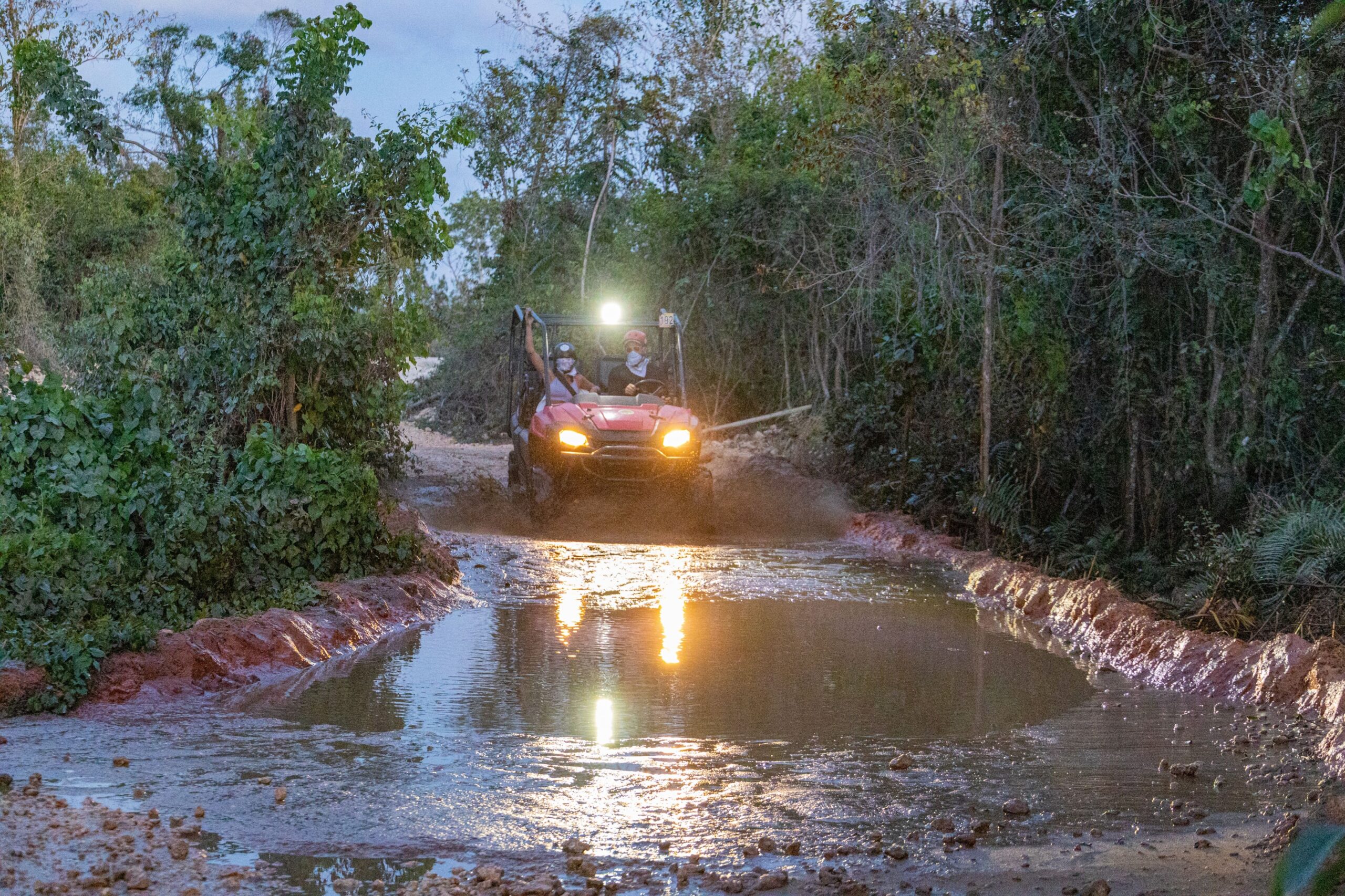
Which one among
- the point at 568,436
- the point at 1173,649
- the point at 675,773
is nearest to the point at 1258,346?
the point at 1173,649

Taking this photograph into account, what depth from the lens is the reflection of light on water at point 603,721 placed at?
586 centimetres

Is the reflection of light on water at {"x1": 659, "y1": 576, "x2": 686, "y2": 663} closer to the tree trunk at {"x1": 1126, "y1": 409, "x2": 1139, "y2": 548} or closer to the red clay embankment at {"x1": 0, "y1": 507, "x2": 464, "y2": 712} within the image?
the red clay embankment at {"x1": 0, "y1": 507, "x2": 464, "y2": 712}

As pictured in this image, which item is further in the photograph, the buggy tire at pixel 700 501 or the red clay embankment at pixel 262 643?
the buggy tire at pixel 700 501

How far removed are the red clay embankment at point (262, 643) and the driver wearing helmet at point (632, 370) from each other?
5.25m

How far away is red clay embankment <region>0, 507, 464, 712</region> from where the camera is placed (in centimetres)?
624

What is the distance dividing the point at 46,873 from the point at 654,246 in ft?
64.9

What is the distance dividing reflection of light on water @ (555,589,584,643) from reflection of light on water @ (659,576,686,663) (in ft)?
1.72

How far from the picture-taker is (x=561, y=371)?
14484 millimetres

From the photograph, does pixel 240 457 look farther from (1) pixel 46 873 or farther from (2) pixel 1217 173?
(2) pixel 1217 173

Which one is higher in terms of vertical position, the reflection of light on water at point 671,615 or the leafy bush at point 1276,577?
the leafy bush at point 1276,577

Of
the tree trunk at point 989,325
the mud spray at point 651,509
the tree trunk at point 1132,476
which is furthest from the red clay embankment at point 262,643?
the tree trunk at point 1132,476

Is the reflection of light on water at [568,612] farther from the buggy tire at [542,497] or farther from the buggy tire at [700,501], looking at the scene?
the buggy tire at [700,501]

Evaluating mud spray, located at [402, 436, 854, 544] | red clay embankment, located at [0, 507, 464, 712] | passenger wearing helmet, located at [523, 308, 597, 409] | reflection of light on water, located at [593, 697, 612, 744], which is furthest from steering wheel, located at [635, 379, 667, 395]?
reflection of light on water, located at [593, 697, 612, 744]

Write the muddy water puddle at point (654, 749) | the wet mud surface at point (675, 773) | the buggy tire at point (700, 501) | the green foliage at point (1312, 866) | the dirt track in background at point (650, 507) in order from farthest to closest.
Result: the dirt track in background at point (650, 507) → the buggy tire at point (700, 501) → the muddy water puddle at point (654, 749) → the wet mud surface at point (675, 773) → the green foliage at point (1312, 866)
